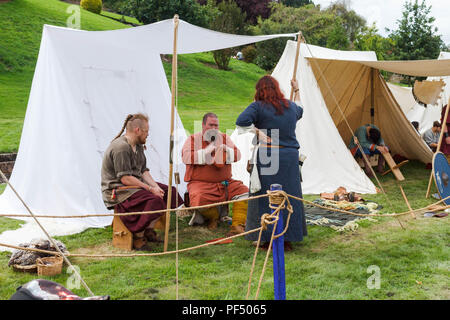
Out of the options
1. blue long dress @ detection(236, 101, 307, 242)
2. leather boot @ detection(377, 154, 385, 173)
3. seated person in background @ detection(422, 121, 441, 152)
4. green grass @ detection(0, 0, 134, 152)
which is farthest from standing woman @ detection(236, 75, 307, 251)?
green grass @ detection(0, 0, 134, 152)

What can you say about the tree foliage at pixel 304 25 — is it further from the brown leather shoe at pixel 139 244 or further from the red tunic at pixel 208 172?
the brown leather shoe at pixel 139 244

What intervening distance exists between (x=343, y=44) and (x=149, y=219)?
705 inches

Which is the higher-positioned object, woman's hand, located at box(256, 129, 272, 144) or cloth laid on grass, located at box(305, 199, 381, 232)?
woman's hand, located at box(256, 129, 272, 144)

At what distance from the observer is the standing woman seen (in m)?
3.38

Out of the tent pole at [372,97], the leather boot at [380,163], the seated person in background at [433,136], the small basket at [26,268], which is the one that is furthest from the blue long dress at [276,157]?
the seated person in background at [433,136]

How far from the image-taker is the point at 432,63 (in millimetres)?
4969

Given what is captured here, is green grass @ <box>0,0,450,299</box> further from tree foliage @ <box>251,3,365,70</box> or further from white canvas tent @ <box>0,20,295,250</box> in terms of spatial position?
tree foliage @ <box>251,3,365,70</box>

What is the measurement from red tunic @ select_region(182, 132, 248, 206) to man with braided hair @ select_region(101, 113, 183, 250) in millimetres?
524

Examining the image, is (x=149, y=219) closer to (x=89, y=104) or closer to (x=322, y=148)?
(x=89, y=104)

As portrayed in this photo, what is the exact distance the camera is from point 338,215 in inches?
183

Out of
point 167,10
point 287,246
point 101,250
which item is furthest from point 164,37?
point 167,10

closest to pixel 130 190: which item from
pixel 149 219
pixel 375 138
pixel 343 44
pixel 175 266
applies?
pixel 149 219

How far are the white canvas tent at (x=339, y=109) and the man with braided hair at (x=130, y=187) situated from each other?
231cm

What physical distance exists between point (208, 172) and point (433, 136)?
4913 mm
